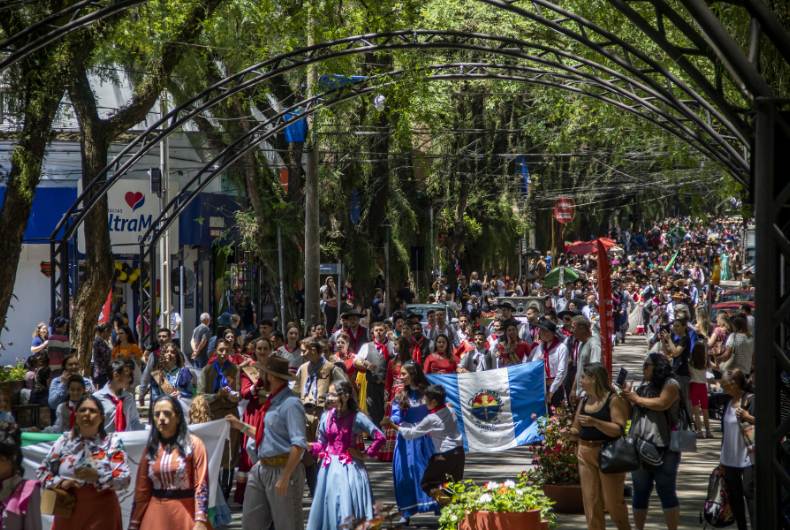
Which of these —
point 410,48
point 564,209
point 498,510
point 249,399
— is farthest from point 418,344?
point 564,209

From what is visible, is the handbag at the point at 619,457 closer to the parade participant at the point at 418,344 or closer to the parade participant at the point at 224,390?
the parade participant at the point at 224,390

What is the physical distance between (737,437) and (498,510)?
2492 mm

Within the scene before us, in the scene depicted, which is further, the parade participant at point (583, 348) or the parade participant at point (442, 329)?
the parade participant at point (442, 329)

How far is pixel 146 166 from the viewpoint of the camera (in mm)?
28453

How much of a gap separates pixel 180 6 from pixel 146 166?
14007 millimetres

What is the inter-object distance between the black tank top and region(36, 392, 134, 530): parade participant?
3920 millimetres

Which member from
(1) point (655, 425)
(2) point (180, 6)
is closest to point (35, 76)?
(2) point (180, 6)

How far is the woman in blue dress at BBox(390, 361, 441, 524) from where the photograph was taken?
9094mm

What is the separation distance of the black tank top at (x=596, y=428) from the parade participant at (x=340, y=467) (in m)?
1.82

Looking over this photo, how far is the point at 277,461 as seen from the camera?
7.26 meters

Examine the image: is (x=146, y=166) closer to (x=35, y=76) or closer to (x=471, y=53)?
(x=471, y=53)

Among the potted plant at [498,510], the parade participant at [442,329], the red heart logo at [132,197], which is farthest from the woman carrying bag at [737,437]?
the red heart logo at [132,197]

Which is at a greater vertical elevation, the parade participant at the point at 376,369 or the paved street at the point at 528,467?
the parade participant at the point at 376,369

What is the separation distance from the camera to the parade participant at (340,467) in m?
7.44
